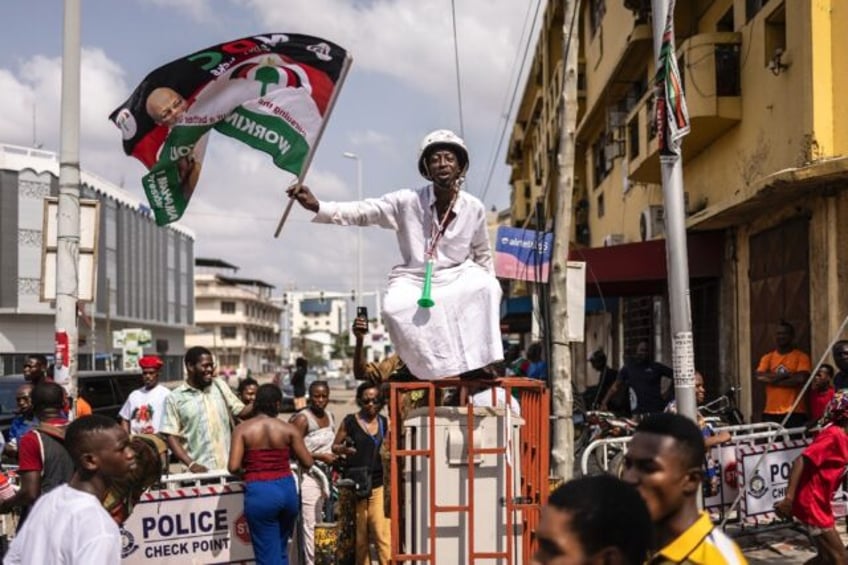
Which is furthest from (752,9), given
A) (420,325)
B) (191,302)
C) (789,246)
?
(191,302)

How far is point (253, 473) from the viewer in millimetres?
Answer: 6984

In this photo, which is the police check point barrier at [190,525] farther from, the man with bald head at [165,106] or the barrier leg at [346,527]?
the man with bald head at [165,106]

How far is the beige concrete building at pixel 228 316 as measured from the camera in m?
108

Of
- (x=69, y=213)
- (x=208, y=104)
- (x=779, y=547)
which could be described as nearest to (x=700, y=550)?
(x=208, y=104)

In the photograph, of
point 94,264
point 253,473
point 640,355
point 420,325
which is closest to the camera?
point 420,325

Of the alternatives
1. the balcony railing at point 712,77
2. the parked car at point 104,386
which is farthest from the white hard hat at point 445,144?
the parked car at point 104,386

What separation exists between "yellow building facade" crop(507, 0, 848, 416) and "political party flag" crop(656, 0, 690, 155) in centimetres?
313

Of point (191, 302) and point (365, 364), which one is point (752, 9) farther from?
point (191, 302)

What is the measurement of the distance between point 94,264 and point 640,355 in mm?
6581

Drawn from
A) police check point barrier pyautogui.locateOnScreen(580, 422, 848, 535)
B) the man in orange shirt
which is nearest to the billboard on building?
police check point barrier pyautogui.locateOnScreen(580, 422, 848, 535)

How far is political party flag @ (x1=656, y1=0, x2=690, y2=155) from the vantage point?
279 inches

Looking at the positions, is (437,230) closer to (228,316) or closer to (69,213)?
(69,213)

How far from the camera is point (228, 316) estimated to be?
10938 centimetres

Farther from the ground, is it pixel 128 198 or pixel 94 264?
pixel 128 198
